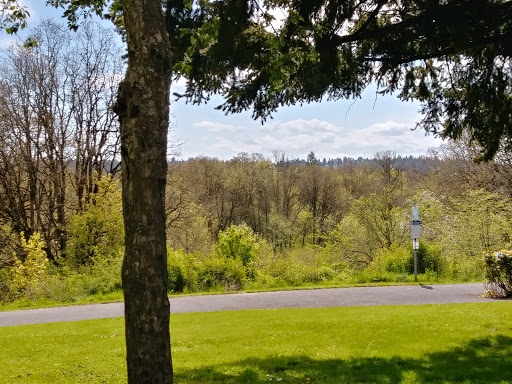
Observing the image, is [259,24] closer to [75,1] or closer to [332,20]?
[332,20]

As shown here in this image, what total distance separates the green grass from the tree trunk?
9.55 ft

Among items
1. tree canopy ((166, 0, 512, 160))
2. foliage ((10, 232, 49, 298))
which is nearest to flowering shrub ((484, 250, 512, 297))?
tree canopy ((166, 0, 512, 160))

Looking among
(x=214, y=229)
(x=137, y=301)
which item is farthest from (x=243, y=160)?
(x=137, y=301)

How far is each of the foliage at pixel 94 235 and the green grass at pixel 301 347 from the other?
9.45 metres

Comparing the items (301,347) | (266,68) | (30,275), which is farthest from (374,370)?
(30,275)

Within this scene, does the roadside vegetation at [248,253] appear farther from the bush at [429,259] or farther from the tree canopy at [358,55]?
the tree canopy at [358,55]

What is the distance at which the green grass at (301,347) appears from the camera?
5438mm

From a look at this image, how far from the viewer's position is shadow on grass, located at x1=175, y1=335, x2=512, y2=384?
5.09m

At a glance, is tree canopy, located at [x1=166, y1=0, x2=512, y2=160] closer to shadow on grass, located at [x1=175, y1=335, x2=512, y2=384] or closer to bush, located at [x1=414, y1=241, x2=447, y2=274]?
shadow on grass, located at [x1=175, y1=335, x2=512, y2=384]

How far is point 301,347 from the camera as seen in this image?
692 cm

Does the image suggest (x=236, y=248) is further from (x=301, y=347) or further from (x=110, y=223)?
(x=301, y=347)

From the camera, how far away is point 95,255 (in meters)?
18.7

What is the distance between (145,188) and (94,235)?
693 inches

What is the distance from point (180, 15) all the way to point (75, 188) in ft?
60.6
